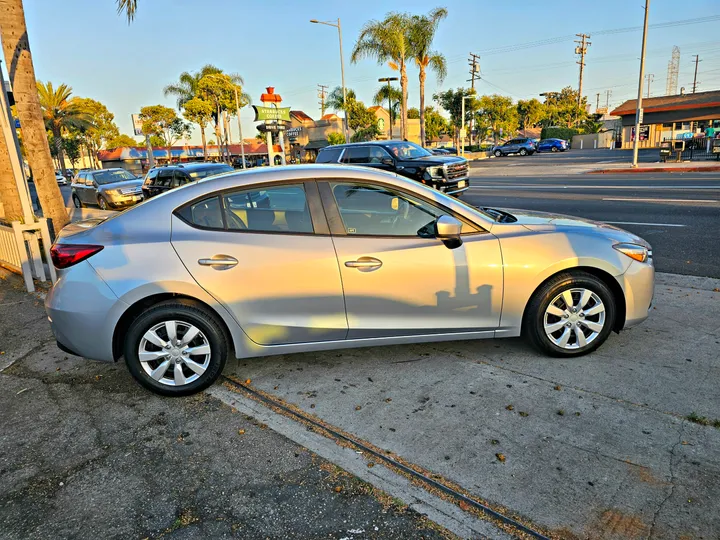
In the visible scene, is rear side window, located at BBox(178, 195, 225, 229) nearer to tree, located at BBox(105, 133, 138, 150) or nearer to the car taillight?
the car taillight

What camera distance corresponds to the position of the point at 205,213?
3.74 metres

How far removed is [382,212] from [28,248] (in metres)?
5.96

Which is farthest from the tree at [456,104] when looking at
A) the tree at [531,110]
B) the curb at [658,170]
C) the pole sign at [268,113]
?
the pole sign at [268,113]

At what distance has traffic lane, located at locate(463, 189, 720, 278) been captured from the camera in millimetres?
6957

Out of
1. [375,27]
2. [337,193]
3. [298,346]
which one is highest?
[375,27]

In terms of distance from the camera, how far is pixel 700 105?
3969 cm

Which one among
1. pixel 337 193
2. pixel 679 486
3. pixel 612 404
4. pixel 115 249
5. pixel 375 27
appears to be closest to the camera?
pixel 679 486

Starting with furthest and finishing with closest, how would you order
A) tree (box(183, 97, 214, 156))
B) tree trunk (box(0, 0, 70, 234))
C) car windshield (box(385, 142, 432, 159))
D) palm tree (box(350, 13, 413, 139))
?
tree (box(183, 97, 214, 156))
palm tree (box(350, 13, 413, 139))
car windshield (box(385, 142, 432, 159))
tree trunk (box(0, 0, 70, 234))

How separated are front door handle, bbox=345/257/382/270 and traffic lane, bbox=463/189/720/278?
482cm

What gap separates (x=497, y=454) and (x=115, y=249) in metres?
2.91

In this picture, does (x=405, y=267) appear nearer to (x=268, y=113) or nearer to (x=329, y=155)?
(x=329, y=155)

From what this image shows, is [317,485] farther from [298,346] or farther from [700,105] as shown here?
[700,105]

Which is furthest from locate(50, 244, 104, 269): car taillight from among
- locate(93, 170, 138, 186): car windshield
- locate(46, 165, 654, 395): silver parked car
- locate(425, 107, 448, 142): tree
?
locate(425, 107, 448, 142): tree

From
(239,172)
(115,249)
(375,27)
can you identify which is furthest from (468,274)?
(375,27)
